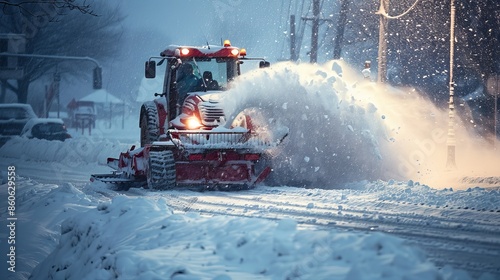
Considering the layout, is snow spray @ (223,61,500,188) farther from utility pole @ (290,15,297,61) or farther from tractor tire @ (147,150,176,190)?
utility pole @ (290,15,297,61)

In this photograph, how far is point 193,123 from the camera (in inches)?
552

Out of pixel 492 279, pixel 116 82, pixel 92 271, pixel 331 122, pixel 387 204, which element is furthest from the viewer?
pixel 116 82

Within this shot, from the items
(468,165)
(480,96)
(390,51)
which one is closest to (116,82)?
(390,51)

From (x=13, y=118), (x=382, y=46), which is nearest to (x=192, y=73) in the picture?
(x=382, y=46)

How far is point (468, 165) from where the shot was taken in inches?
889

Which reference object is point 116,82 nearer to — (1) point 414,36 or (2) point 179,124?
(1) point 414,36

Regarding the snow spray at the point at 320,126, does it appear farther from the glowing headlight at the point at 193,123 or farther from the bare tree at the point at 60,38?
the bare tree at the point at 60,38

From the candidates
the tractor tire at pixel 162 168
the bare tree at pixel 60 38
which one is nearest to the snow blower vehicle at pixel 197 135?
the tractor tire at pixel 162 168

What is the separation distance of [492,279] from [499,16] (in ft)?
91.4

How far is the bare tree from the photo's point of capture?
45562 mm

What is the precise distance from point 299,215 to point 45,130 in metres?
22.0

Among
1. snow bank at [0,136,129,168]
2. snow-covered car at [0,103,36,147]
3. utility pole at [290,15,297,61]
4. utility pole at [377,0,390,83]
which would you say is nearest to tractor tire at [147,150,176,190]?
snow bank at [0,136,129,168]

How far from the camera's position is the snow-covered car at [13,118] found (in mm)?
31688

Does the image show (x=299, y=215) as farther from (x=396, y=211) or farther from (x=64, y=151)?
(x=64, y=151)
